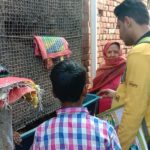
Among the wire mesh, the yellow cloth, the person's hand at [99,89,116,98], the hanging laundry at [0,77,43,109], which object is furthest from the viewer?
the person's hand at [99,89,116,98]

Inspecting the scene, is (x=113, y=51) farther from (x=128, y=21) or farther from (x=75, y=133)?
(x=75, y=133)

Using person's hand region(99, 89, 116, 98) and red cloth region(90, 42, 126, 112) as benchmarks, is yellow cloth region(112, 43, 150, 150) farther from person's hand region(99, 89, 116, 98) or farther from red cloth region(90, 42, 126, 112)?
red cloth region(90, 42, 126, 112)

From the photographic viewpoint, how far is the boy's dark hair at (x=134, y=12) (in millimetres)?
2268

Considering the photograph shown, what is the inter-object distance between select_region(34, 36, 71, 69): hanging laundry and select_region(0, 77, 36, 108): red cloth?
3.39ft

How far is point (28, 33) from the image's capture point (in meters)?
2.57

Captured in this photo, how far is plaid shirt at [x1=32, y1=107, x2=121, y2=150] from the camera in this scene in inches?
60.0

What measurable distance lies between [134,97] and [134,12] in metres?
0.65

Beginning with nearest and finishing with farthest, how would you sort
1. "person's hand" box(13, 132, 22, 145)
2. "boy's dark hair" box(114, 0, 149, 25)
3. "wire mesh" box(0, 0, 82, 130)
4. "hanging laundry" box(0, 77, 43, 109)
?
"hanging laundry" box(0, 77, 43, 109), "person's hand" box(13, 132, 22, 145), "boy's dark hair" box(114, 0, 149, 25), "wire mesh" box(0, 0, 82, 130)

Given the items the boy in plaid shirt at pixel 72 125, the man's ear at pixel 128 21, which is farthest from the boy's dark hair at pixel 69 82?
the man's ear at pixel 128 21

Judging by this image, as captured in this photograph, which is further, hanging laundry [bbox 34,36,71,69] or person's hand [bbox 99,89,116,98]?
person's hand [bbox 99,89,116,98]

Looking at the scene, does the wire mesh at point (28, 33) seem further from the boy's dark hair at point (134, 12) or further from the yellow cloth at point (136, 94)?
the yellow cloth at point (136, 94)

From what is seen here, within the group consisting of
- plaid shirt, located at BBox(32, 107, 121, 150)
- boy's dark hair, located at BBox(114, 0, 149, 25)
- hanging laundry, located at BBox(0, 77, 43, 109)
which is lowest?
plaid shirt, located at BBox(32, 107, 121, 150)

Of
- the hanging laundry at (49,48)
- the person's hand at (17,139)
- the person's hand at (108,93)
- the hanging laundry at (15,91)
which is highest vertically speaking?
the hanging laundry at (49,48)

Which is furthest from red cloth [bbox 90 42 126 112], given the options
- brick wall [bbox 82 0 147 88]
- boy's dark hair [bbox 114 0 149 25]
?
boy's dark hair [bbox 114 0 149 25]
